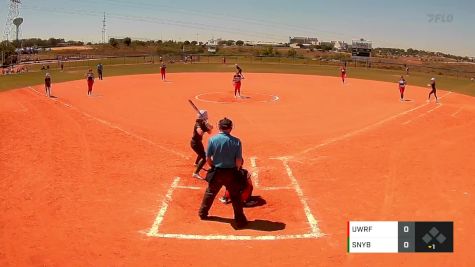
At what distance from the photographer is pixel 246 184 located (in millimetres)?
9367

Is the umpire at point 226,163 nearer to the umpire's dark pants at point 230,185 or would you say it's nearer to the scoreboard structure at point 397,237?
the umpire's dark pants at point 230,185

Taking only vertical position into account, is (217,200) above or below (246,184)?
below

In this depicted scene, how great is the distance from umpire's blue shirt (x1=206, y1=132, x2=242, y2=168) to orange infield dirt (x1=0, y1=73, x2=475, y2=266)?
4.56 ft

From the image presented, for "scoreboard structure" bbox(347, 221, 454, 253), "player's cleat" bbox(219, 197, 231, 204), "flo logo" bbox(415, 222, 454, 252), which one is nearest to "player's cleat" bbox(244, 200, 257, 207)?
"player's cleat" bbox(219, 197, 231, 204)

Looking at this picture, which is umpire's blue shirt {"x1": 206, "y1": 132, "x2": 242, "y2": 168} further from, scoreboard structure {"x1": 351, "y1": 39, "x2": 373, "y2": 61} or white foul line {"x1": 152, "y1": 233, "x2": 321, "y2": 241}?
scoreboard structure {"x1": 351, "y1": 39, "x2": 373, "y2": 61}

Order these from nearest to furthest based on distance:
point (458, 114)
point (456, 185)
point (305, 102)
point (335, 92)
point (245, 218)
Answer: point (245, 218) < point (456, 185) < point (458, 114) < point (305, 102) < point (335, 92)

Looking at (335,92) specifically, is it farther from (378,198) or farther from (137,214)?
(137,214)

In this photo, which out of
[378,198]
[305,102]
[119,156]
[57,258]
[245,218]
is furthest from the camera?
[305,102]

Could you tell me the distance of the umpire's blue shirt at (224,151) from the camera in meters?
8.69

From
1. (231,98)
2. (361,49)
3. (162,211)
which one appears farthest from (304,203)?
(361,49)

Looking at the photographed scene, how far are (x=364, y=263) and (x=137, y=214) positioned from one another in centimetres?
502

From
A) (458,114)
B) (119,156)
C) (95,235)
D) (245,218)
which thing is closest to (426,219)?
(245,218)

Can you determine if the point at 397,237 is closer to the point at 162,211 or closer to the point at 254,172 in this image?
the point at 162,211

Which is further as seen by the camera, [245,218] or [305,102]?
[305,102]
